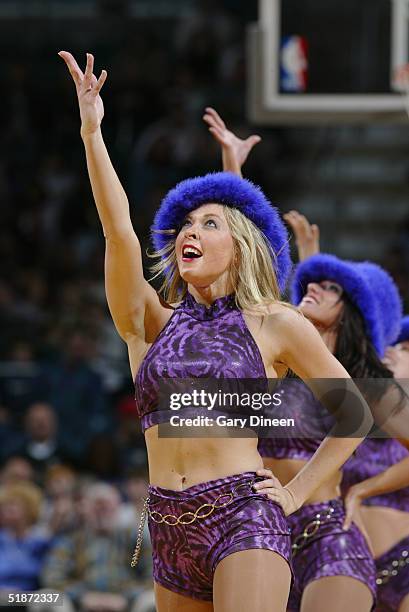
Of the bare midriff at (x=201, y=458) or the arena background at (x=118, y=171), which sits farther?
the arena background at (x=118, y=171)

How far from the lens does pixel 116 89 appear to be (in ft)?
33.8

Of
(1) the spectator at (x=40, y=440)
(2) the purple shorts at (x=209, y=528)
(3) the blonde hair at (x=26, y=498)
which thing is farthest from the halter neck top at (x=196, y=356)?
(1) the spectator at (x=40, y=440)

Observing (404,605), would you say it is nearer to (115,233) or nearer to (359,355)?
(359,355)

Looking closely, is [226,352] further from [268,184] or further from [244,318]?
[268,184]

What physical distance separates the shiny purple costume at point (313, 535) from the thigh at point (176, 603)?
750 millimetres

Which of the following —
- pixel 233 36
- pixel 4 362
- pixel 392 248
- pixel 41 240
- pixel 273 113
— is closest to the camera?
pixel 273 113

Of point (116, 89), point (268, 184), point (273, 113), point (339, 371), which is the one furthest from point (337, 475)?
point (116, 89)

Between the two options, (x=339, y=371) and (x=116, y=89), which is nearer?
(x=339, y=371)

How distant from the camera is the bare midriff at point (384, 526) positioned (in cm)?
455

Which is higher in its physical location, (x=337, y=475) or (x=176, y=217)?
(x=176, y=217)

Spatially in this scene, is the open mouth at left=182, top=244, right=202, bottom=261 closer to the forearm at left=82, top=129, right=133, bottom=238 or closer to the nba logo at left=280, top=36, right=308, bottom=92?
the forearm at left=82, top=129, right=133, bottom=238

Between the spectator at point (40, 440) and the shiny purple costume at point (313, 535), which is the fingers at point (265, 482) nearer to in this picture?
the shiny purple costume at point (313, 535)

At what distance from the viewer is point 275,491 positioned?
11.3 feet

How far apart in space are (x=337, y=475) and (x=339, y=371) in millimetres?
859
